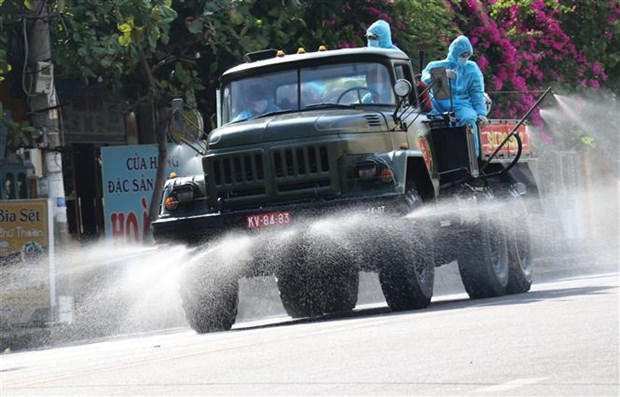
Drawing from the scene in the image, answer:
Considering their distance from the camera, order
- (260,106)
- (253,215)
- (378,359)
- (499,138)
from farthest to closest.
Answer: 1. (499,138)
2. (260,106)
3. (253,215)
4. (378,359)

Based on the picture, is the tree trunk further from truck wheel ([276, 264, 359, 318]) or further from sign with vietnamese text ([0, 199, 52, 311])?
truck wheel ([276, 264, 359, 318])

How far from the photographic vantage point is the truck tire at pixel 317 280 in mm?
15289

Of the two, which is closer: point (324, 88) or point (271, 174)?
point (271, 174)

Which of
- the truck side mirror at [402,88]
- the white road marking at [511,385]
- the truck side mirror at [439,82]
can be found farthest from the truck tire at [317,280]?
the white road marking at [511,385]

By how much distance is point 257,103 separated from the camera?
16.4m

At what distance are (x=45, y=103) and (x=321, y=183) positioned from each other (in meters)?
6.13

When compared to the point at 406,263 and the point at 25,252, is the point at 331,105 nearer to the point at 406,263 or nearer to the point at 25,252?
the point at 406,263

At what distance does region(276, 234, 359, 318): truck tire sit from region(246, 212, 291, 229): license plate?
0.97 feet

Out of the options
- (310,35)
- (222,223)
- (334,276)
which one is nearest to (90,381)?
(222,223)

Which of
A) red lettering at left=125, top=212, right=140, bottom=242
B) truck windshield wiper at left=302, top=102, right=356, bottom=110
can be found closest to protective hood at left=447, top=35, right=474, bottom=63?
truck windshield wiper at left=302, top=102, right=356, bottom=110

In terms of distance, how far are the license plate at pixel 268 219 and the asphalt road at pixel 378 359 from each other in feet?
3.33

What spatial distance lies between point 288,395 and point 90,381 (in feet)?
6.82

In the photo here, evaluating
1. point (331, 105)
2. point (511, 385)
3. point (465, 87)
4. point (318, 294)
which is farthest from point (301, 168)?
point (511, 385)

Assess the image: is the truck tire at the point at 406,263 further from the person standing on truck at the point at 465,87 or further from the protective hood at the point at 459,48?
the protective hood at the point at 459,48
